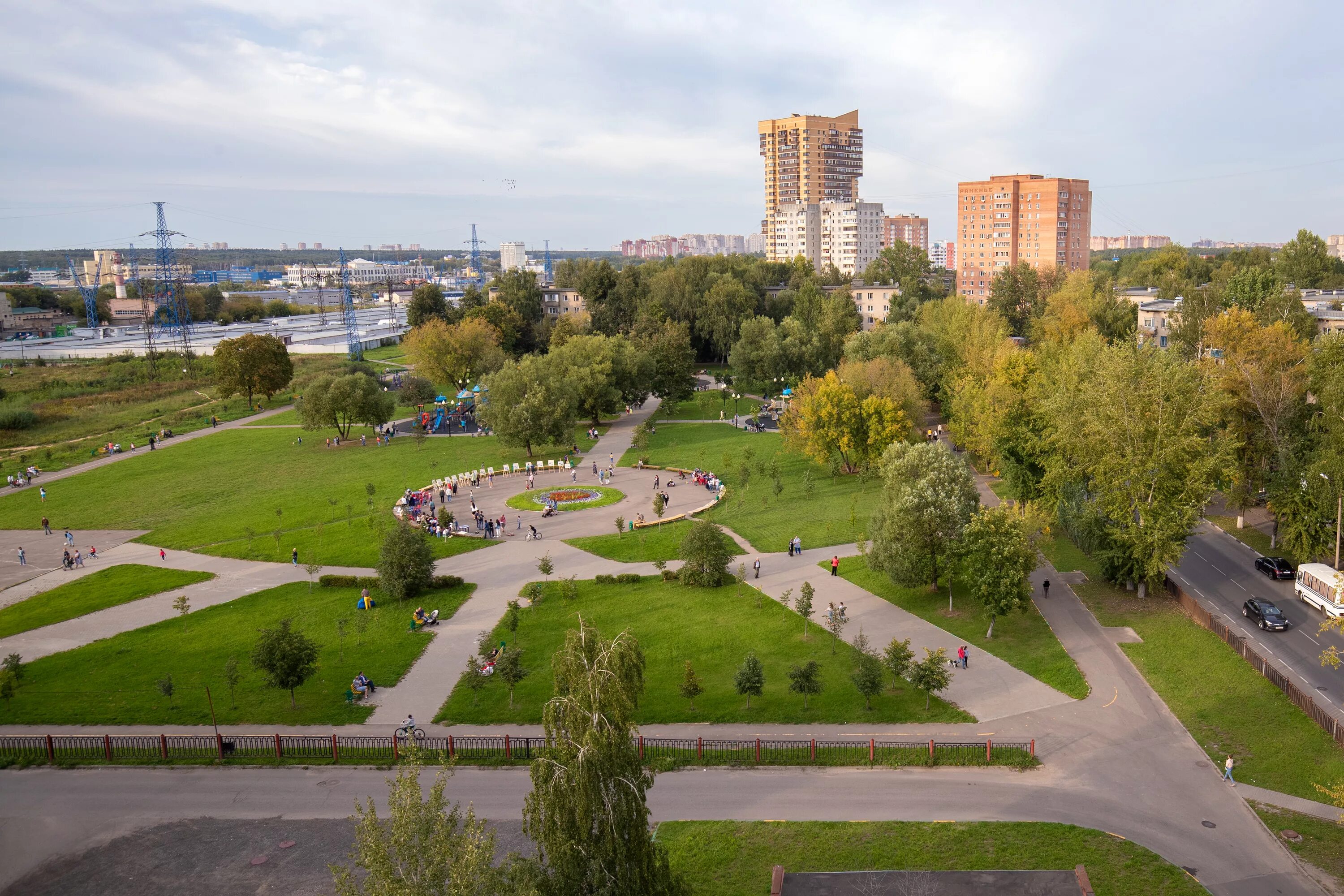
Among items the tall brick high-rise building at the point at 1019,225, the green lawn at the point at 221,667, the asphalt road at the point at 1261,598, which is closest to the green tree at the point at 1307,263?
the tall brick high-rise building at the point at 1019,225

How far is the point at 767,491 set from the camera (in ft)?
160

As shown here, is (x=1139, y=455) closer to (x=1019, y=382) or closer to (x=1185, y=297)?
(x=1019, y=382)

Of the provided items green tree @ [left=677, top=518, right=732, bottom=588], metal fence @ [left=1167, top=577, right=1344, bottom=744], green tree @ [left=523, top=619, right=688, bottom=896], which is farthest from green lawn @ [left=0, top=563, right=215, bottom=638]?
metal fence @ [left=1167, top=577, right=1344, bottom=744]

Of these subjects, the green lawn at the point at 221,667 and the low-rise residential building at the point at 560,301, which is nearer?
the green lawn at the point at 221,667

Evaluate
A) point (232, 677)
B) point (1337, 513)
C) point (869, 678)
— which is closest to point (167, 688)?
point (232, 677)

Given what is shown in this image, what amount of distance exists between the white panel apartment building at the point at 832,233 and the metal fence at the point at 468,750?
5589 inches

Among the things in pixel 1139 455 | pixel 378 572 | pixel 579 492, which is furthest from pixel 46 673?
pixel 1139 455

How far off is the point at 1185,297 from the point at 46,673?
68.2 metres

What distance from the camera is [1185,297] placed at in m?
→ 59.7

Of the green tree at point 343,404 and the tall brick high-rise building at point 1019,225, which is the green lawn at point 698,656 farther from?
the tall brick high-rise building at point 1019,225

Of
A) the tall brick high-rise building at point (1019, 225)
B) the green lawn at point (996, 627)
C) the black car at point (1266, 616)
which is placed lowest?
the green lawn at point (996, 627)

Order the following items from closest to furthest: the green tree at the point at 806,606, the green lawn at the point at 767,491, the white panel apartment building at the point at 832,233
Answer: the green tree at the point at 806,606 → the green lawn at the point at 767,491 → the white panel apartment building at the point at 832,233

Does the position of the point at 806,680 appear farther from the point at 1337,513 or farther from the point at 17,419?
the point at 17,419

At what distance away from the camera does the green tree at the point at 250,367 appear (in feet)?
242
